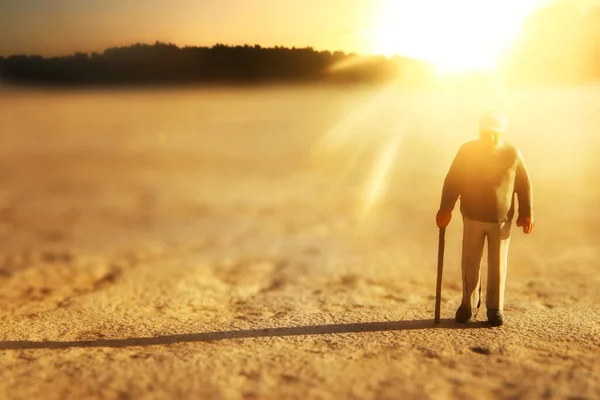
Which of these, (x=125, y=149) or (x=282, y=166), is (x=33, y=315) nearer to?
(x=282, y=166)

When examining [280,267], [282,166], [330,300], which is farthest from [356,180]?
[330,300]

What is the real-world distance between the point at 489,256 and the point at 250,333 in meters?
1.75

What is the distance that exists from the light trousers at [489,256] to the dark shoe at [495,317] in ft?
0.09

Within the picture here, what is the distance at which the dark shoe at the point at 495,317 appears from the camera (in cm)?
382

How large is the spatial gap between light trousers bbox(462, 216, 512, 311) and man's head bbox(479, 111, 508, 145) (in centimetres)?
58

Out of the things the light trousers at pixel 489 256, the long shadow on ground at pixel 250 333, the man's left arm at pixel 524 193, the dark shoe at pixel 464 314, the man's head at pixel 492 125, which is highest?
the man's head at pixel 492 125

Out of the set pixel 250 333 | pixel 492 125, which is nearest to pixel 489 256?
pixel 492 125

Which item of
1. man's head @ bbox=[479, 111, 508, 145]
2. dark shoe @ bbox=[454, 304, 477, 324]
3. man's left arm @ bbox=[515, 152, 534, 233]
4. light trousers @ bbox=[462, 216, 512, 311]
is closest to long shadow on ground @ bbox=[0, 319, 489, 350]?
dark shoe @ bbox=[454, 304, 477, 324]

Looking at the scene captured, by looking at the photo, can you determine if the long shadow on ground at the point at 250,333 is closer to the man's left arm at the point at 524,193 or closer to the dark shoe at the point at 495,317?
the dark shoe at the point at 495,317

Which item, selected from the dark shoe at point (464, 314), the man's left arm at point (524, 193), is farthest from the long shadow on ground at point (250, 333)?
the man's left arm at point (524, 193)

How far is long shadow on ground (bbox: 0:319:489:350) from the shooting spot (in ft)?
12.3

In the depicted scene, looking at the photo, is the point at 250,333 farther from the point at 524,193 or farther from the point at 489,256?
the point at 524,193

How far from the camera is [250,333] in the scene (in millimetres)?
3924

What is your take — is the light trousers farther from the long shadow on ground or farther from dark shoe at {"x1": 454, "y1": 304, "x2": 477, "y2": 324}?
the long shadow on ground
